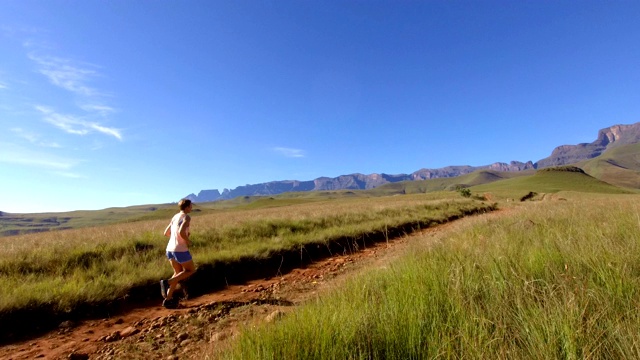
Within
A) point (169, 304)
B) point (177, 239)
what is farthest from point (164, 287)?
point (177, 239)

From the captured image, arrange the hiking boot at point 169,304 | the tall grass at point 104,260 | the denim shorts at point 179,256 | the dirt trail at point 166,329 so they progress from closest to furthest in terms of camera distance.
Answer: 1. the dirt trail at point 166,329
2. the tall grass at point 104,260
3. the hiking boot at point 169,304
4. the denim shorts at point 179,256

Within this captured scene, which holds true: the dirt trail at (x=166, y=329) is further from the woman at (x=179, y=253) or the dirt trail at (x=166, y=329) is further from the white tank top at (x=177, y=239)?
the white tank top at (x=177, y=239)

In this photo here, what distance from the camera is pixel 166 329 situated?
16.5ft

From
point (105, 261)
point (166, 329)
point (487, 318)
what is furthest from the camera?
point (105, 261)

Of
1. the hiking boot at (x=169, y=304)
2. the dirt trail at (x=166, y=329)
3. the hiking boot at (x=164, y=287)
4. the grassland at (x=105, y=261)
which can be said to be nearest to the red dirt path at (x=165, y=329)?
the dirt trail at (x=166, y=329)

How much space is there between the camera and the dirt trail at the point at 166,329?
4.32 m

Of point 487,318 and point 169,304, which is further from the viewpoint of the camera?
point 169,304

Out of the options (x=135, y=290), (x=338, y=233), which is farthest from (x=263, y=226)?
(x=135, y=290)

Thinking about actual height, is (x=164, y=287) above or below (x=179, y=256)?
below

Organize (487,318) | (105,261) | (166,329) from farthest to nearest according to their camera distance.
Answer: (105,261)
(166,329)
(487,318)

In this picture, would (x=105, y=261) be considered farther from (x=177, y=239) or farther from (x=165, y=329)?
(x=165, y=329)

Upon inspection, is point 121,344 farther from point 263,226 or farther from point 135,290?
point 263,226

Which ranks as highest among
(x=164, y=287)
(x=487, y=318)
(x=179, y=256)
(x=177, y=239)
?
(x=177, y=239)

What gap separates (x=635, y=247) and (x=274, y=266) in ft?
26.6
